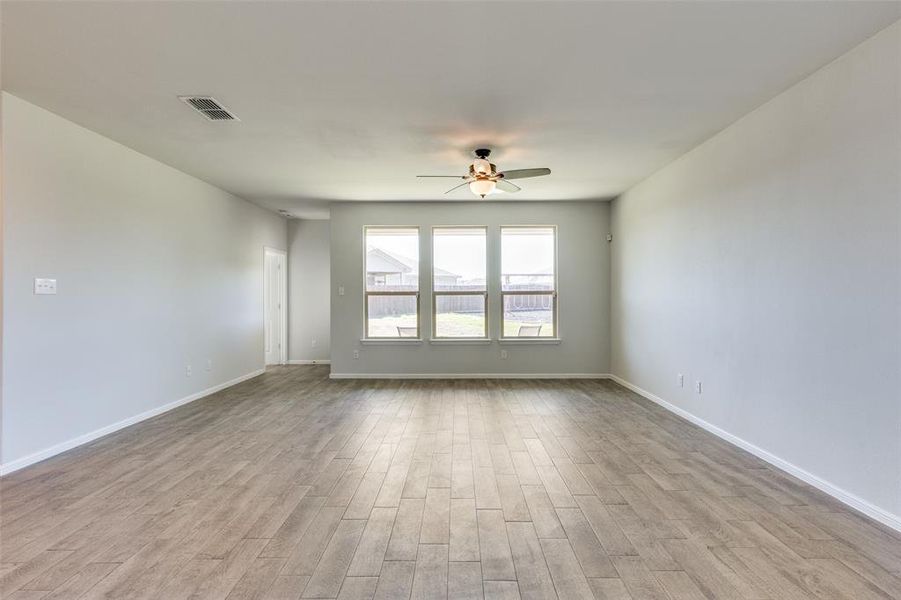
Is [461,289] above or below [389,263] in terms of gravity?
below

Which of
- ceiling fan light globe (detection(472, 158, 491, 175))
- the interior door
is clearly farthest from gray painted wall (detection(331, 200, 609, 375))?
ceiling fan light globe (detection(472, 158, 491, 175))

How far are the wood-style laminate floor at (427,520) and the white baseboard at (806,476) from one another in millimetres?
76

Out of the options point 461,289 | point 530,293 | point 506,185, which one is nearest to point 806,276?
point 506,185

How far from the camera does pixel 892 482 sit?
2.24 metres

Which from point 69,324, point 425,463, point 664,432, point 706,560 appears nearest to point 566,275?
point 664,432

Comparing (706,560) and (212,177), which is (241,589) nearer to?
(706,560)

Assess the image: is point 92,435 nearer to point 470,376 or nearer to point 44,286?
point 44,286

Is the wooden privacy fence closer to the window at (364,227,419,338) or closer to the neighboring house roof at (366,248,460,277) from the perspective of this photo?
the window at (364,227,419,338)

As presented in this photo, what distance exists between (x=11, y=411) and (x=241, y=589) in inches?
103

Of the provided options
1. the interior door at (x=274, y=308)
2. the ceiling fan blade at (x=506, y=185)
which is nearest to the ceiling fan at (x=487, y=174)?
the ceiling fan blade at (x=506, y=185)

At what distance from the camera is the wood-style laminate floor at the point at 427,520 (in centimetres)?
179

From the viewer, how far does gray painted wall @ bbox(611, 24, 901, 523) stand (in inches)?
91.1

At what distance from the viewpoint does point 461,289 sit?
256 inches

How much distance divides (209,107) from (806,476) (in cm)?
499
